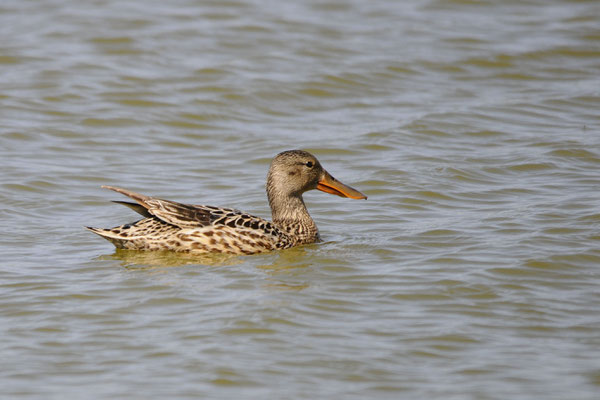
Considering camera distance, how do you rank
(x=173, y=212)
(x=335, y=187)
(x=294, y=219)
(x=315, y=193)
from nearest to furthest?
(x=173, y=212) → (x=294, y=219) → (x=335, y=187) → (x=315, y=193)

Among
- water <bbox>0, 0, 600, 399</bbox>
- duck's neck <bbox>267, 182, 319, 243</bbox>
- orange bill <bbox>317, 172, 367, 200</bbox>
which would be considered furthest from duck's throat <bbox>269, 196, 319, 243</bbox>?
orange bill <bbox>317, 172, 367, 200</bbox>

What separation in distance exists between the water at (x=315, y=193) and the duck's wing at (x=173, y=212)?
0.36 meters

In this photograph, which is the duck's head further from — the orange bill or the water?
the water

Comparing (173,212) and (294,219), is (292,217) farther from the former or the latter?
(173,212)

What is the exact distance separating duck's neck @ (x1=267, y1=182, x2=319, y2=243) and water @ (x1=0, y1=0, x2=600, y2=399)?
17 cm

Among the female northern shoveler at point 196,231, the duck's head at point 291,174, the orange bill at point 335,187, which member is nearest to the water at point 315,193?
the female northern shoveler at point 196,231

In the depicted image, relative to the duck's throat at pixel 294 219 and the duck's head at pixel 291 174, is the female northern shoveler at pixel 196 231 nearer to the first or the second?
the duck's throat at pixel 294 219

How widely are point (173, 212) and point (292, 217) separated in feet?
3.99

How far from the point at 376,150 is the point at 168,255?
4291mm

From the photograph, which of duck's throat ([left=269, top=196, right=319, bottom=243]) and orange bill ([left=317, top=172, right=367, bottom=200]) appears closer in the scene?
duck's throat ([left=269, top=196, right=319, bottom=243])

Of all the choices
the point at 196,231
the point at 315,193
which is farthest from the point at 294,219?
the point at 315,193

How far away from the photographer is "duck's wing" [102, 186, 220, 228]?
8.20m

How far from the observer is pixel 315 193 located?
11.0 metres

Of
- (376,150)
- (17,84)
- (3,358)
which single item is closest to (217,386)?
(3,358)
